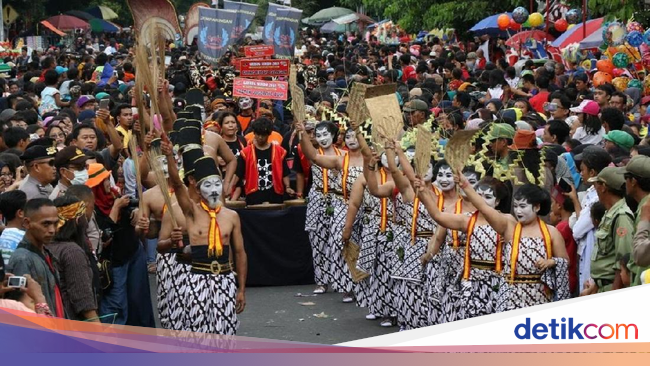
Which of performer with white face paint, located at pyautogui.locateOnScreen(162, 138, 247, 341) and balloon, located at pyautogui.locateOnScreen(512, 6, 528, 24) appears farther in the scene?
balloon, located at pyautogui.locateOnScreen(512, 6, 528, 24)

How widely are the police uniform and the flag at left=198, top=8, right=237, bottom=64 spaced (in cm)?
1320

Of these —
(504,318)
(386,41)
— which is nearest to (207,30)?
(504,318)

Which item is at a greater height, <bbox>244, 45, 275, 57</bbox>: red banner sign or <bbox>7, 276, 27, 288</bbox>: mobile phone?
<bbox>244, 45, 275, 57</bbox>: red banner sign

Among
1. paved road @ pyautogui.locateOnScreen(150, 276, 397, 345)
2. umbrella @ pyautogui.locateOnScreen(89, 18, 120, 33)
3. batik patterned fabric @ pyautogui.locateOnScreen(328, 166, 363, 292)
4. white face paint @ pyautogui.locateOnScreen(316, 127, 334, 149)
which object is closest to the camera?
paved road @ pyautogui.locateOnScreen(150, 276, 397, 345)

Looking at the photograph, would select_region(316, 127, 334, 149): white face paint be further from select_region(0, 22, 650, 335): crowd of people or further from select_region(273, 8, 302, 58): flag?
select_region(273, 8, 302, 58): flag

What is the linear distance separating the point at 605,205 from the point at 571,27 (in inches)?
606

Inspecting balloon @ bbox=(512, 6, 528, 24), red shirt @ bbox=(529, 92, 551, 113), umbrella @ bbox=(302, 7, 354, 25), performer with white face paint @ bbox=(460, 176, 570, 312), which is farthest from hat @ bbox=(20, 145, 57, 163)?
umbrella @ bbox=(302, 7, 354, 25)

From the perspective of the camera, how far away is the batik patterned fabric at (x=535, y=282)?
8.81 meters

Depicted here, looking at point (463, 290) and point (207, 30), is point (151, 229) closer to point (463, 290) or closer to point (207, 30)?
point (463, 290)

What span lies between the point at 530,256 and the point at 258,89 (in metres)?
7.41

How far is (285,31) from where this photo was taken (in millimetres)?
21375

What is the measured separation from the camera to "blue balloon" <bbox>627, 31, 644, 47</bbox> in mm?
15805

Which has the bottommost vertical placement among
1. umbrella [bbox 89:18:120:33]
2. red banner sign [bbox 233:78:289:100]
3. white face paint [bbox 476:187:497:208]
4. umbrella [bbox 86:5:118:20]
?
white face paint [bbox 476:187:497:208]

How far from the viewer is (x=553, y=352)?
23.9 ft
